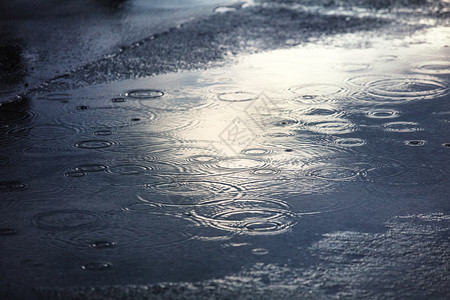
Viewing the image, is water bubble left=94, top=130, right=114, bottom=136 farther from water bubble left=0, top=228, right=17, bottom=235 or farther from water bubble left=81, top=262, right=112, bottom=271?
water bubble left=81, top=262, right=112, bottom=271

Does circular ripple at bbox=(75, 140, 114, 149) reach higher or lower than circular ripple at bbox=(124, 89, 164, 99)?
lower

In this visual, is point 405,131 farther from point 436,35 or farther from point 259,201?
point 436,35

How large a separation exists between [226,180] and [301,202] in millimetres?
384

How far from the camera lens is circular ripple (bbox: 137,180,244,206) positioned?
101 inches

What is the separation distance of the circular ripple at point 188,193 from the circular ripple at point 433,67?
228 cm

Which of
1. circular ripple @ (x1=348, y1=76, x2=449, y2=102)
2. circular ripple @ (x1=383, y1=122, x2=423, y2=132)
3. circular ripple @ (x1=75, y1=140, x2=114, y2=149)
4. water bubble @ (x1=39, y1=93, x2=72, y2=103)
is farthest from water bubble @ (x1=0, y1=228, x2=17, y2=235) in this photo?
circular ripple @ (x1=348, y1=76, x2=449, y2=102)

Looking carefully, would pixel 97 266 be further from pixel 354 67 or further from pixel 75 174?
pixel 354 67

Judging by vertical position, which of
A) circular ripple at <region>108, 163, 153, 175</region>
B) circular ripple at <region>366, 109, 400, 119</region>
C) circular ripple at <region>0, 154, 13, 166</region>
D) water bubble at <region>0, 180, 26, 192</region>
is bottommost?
circular ripple at <region>366, 109, 400, 119</region>

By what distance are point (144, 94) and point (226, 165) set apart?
1325mm

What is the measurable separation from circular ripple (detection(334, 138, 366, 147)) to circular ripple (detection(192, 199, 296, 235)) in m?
0.77

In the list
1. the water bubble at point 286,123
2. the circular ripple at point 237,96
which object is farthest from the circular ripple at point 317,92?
the water bubble at point 286,123

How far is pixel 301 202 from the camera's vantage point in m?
2.51

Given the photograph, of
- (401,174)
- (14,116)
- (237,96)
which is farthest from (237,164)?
(14,116)

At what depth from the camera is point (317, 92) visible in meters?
4.00
